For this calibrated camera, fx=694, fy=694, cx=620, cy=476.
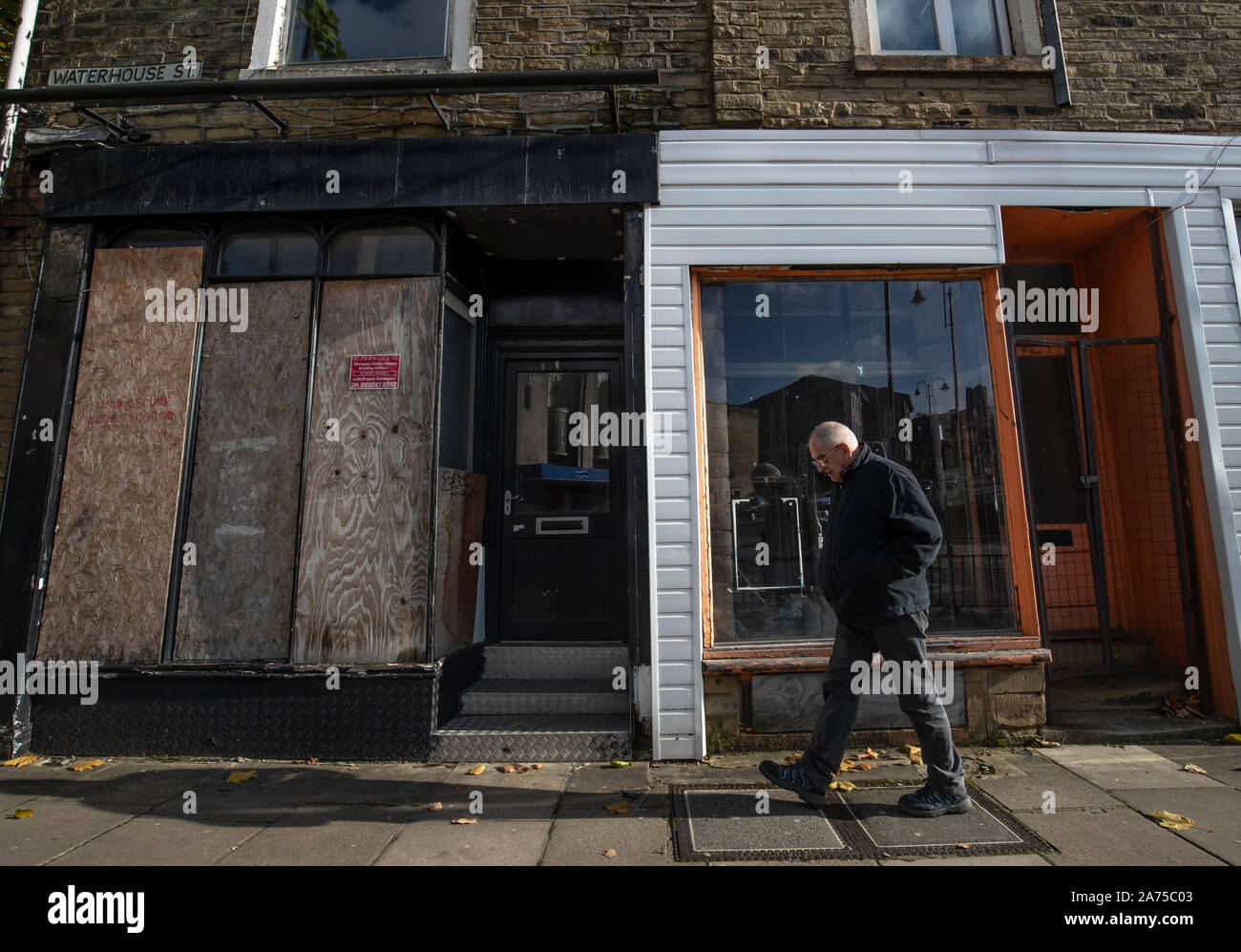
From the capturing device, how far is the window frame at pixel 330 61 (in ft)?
18.5

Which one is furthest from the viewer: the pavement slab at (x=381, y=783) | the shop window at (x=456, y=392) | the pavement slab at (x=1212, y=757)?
the shop window at (x=456, y=392)

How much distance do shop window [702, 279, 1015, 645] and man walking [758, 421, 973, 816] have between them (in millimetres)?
1204

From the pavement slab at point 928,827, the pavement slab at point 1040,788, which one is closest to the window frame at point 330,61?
the pavement slab at point 928,827

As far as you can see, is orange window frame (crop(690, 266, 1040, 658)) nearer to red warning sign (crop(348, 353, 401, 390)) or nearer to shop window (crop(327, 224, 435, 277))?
shop window (crop(327, 224, 435, 277))

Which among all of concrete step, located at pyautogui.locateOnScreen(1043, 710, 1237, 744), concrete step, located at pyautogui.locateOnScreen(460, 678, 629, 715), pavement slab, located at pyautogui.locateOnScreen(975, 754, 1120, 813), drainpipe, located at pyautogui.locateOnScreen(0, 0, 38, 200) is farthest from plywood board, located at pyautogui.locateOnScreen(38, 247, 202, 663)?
concrete step, located at pyautogui.locateOnScreen(1043, 710, 1237, 744)

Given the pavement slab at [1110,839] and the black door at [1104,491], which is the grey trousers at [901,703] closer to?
the pavement slab at [1110,839]

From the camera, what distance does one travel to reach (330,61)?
5.84 m

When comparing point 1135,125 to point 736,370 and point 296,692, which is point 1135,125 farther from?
point 296,692

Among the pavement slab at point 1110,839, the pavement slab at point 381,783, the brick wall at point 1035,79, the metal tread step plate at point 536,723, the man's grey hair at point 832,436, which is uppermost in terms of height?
the brick wall at point 1035,79

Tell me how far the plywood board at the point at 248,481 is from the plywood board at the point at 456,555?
1032mm

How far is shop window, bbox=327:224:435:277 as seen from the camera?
5.25 m

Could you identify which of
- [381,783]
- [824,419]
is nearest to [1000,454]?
[824,419]

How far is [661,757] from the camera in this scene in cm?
464

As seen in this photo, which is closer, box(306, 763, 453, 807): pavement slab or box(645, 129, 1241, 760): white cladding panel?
box(306, 763, 453, 807): pavement slab
